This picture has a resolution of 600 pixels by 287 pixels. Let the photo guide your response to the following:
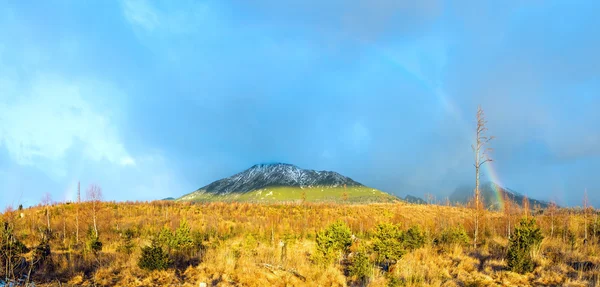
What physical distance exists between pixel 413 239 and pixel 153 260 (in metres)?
13.3

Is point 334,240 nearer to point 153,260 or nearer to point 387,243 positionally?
point 387,243

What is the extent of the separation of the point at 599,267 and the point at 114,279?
682 inches

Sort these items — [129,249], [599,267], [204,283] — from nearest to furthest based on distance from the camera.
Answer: [204,283], [599,267], [129,249]

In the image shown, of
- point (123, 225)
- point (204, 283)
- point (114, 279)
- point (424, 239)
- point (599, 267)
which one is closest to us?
point (204, 283)

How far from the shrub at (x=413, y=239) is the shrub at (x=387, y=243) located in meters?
4.31

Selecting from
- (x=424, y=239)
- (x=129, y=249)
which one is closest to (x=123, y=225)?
(x=129, y=249)

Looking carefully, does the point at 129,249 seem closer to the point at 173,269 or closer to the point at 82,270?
the point at 82,270

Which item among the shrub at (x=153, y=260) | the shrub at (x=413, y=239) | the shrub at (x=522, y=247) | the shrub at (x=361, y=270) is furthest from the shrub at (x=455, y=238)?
the shrub at (x=153, y=260)

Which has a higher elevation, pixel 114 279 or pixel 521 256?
pixel 521 256

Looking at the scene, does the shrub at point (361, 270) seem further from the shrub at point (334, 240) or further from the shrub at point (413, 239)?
the shrub at point (413, 239)

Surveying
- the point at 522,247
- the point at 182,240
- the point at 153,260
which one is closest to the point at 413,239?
the point at 522,247

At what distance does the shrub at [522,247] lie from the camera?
1113cm

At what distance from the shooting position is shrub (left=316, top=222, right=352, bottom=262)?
14320 millimetres

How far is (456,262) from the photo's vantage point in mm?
13289
